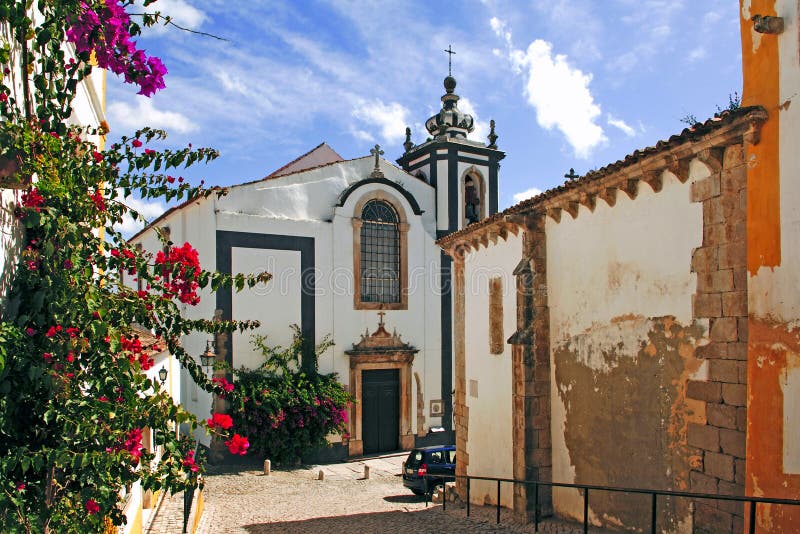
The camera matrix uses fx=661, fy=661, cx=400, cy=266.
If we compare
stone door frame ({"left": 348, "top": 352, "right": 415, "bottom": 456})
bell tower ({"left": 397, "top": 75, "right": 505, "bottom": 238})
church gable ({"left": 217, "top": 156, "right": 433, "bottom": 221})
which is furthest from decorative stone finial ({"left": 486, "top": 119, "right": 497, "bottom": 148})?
stone door frame ({"left": 348, "top": 352, "right": 415, "bottom": 456})

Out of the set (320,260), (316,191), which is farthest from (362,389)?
(316,191)

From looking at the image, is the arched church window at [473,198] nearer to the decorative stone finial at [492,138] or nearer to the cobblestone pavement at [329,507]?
the decorative stone finial at [492,138]

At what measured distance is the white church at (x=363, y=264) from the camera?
1806cm

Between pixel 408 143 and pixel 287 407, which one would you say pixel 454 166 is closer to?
pixel 408 143

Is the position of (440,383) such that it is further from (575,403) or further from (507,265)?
(575,403)

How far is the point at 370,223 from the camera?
20.1 meters

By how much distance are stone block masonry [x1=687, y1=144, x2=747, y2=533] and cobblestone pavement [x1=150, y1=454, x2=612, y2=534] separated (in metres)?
2.56

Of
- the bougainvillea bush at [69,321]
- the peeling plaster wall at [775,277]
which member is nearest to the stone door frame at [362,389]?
the peeling plaster wall at [775,277]

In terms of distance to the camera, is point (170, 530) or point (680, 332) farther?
point (170, 530)

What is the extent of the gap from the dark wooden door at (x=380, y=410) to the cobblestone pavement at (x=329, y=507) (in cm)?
99

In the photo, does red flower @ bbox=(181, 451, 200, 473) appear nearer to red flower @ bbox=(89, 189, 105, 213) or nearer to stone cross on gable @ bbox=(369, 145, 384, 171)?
red flower @ bbox=(89, 189, 105, 213)

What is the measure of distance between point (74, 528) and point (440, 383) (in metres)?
17.6

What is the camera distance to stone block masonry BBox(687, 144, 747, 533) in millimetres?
6594

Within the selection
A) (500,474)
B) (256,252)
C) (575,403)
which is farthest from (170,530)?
(256,252)
